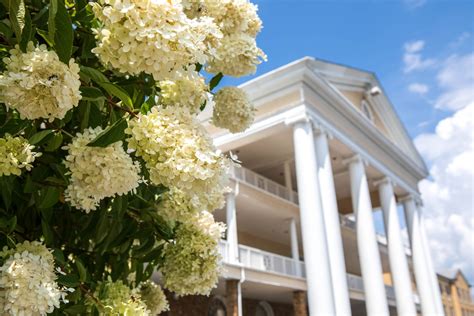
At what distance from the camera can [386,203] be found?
19156 mm

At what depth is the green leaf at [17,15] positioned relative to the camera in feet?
4.30

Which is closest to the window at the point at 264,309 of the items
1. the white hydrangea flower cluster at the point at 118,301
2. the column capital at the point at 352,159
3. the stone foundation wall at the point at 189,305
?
the stone foundation wall at the point at 189,305

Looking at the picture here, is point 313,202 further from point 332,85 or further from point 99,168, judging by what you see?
point 99,168

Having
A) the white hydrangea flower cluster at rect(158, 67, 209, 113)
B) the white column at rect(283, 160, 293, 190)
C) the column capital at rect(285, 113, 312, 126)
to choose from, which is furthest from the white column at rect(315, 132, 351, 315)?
the white hydrangea flower cluster at rect(158, 67, 209, 113)

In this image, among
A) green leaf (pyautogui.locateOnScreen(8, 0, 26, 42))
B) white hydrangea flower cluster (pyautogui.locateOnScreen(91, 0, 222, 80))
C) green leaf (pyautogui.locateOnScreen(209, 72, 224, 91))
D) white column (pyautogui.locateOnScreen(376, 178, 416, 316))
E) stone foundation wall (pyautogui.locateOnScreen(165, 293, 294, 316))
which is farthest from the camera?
white column (pyautogui.locateOnScreen(376, 178, 416, 316))

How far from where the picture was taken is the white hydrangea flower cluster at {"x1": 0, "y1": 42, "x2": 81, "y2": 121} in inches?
48.5

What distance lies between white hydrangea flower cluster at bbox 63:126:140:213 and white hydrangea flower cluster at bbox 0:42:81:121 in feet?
0.38

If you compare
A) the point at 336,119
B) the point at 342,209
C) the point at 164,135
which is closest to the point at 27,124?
the point at 164,135

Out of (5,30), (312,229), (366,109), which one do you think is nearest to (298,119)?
(312,229)

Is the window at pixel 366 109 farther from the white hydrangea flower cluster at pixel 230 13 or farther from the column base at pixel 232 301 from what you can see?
the white hydrangea flower cluster at pixel 230 13

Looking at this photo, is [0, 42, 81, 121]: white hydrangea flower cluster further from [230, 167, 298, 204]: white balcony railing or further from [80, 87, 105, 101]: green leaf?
[230, 167, 298, 204]: white balcony railing

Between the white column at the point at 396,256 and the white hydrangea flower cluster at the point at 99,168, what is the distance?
17.7 meters

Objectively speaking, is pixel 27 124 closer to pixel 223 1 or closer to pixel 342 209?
pixel 223 1

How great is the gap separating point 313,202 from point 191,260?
38.0ft
